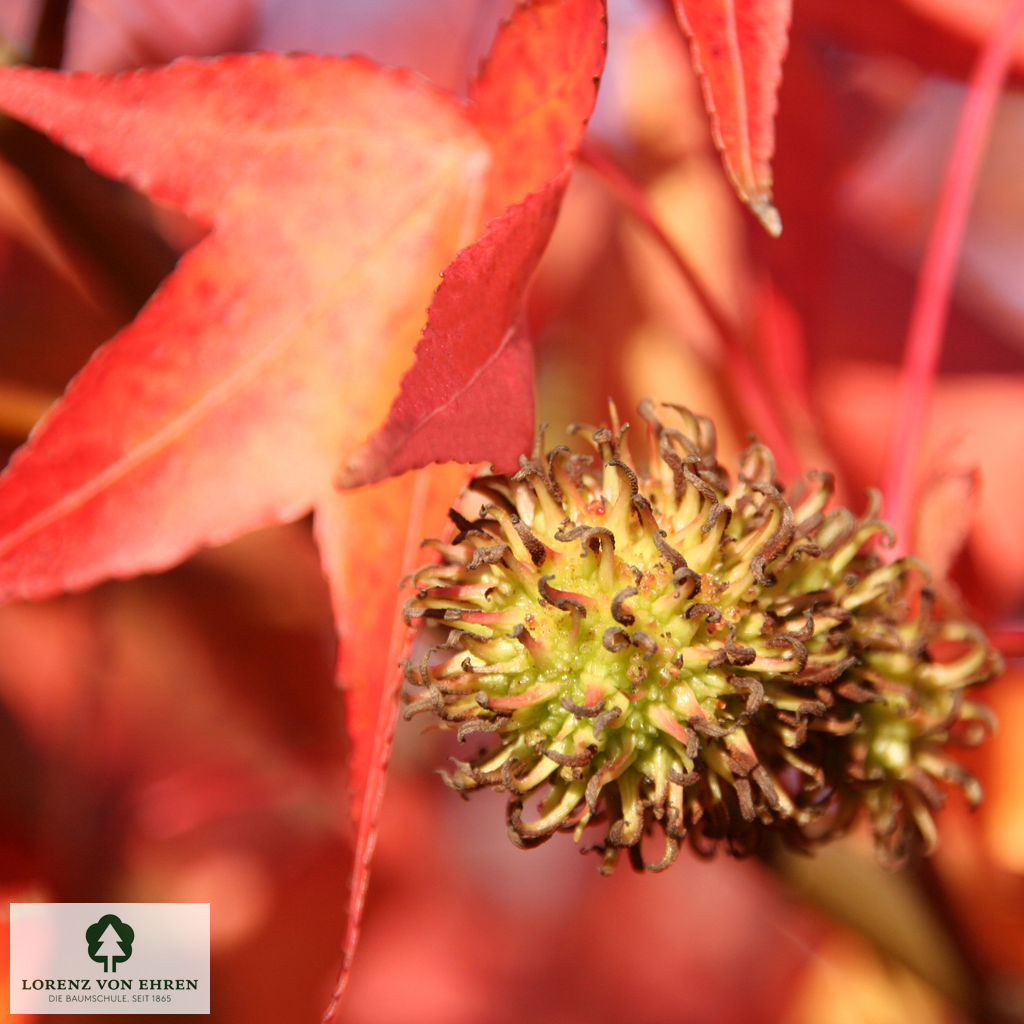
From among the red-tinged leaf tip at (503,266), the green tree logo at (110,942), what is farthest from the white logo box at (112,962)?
the red-tinged leaf tip at (503,266)

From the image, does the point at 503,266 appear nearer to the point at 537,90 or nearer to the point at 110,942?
the point at 537,90

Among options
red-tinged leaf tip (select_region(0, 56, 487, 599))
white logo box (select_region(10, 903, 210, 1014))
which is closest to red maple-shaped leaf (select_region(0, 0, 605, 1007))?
red-tinged leaf tip (select_region(0, 56, 487, 599))

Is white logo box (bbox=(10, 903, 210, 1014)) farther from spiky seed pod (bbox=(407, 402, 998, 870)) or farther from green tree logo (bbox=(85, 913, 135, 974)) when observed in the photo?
spiky seed pod (bbox=(407, 402, 998, 870))

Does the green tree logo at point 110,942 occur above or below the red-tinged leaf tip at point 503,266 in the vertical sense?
below

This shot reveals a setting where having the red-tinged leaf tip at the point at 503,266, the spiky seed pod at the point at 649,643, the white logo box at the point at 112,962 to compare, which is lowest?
the white logo box at the point at 112,962

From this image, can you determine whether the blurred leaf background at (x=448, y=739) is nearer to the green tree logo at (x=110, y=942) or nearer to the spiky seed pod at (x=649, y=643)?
the green tree logo at (x=110, y=942)

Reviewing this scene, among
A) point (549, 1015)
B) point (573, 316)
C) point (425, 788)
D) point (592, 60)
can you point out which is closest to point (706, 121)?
point (573, 316)

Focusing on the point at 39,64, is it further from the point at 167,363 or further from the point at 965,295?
the point at 965,295
